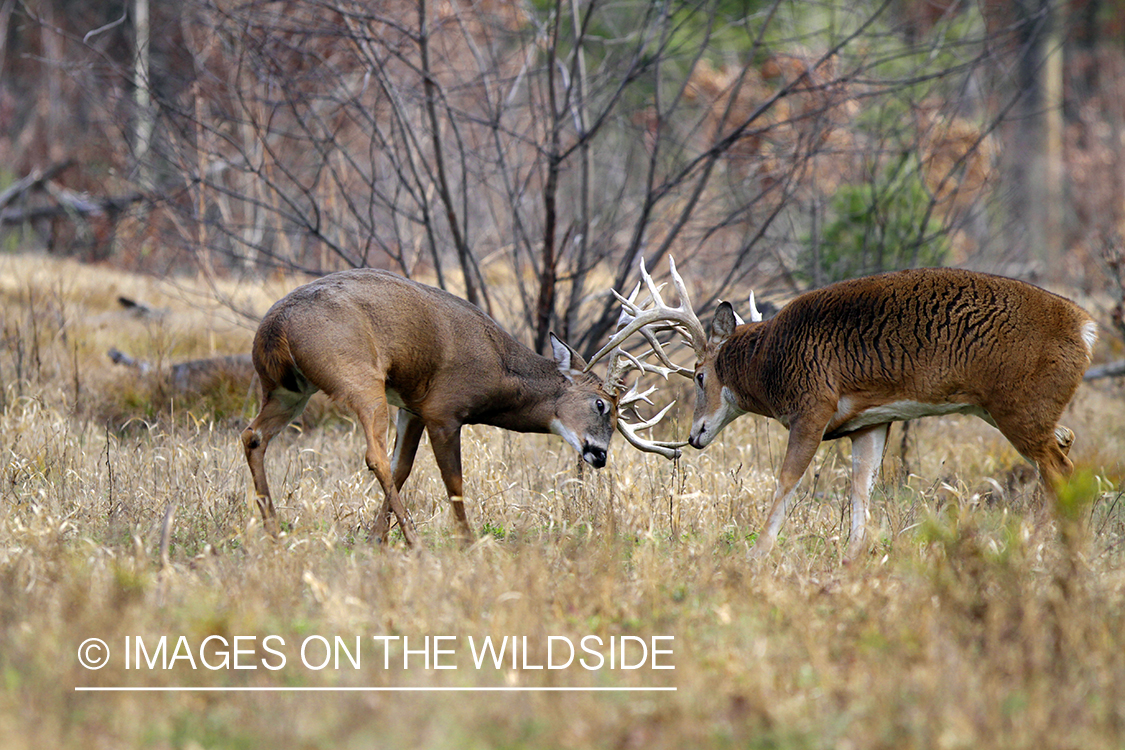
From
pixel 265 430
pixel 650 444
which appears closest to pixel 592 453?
pixel 650 444

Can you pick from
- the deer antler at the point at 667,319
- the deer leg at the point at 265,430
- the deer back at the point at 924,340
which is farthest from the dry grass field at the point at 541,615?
the deer antler at the point at 667,319

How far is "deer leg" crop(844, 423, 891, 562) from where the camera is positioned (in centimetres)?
641

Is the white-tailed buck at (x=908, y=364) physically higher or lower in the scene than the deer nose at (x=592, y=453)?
higher

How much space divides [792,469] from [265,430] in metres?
3.04

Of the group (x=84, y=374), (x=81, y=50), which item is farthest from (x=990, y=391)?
(x=81, y=50)

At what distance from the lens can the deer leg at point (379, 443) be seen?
5.95 meters

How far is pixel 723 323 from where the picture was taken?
22.6ft

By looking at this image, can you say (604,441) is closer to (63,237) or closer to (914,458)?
(914,458)

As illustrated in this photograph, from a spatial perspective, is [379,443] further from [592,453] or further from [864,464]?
[864,464]

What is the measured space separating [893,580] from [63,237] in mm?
18425
